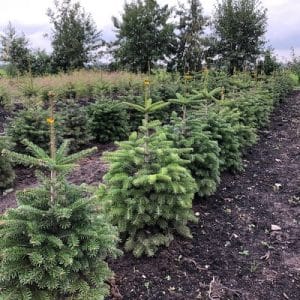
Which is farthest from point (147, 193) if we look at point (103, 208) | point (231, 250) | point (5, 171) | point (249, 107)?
point (249, 107)

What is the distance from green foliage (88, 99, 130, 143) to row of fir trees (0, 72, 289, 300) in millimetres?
2224

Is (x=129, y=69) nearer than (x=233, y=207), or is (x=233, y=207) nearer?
(x=233, y=207)

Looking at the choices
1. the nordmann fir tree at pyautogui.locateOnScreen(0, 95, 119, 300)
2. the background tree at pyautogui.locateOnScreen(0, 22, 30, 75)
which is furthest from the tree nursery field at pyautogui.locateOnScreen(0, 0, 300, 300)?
the background tree at pyautogui.locateOnScreen(0, 22, 30, 75)

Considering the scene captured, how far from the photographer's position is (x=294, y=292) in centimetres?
336

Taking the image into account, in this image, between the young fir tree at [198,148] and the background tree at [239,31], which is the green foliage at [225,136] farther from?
the background tree at [239,31]

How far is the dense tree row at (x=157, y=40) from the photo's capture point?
22188mm

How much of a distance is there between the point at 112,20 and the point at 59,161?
22.8 meters

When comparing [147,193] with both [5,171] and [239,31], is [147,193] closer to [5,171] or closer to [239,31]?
[5,171]

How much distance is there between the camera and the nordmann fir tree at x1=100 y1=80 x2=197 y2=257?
355 cm

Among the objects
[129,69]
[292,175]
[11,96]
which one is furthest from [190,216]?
[129,69]

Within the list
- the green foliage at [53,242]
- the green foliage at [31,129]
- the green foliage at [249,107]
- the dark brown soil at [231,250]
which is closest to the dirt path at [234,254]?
the dark brown soil at [231,250]

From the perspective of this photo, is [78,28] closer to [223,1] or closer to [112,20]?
[112,20]

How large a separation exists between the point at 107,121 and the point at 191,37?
55.6ft

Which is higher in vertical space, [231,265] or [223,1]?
A: [223,1]
